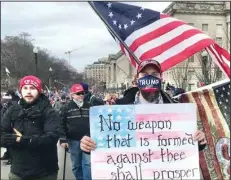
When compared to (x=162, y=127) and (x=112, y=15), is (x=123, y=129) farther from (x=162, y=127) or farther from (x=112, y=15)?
(x=112, y=15)

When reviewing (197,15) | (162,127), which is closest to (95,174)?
(162,127)

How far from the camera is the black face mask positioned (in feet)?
10.2

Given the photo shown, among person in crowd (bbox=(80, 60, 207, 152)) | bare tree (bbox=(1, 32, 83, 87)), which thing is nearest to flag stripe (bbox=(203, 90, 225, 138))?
person in crowd (bbox=(80, 60, 207, 152))

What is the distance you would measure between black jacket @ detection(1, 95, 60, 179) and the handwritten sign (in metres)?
1.21

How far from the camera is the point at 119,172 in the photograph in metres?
2.83

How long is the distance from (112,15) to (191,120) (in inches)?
85.1

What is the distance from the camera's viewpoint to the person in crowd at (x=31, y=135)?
3.90 m

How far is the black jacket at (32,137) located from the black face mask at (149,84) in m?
1.20

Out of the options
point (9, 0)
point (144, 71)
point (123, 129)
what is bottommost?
point (123, 129)

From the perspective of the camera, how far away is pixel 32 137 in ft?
12.7

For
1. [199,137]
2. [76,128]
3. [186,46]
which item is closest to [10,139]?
[199,137]

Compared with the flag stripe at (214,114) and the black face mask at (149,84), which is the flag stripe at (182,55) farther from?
the black face mask at (149,84)

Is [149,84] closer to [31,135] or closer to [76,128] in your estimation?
[31,135]

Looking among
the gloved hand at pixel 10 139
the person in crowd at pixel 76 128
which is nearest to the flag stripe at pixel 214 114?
the gloved hand at pixel 10 139
